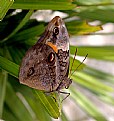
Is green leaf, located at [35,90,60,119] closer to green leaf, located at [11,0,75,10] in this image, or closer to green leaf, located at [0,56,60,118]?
green leaf, located at [0,56,60,118]

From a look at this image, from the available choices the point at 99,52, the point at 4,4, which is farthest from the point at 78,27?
the point at 4,4

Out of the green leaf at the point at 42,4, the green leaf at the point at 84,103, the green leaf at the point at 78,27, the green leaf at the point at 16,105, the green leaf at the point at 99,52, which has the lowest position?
the green leaf at the point at 84,103

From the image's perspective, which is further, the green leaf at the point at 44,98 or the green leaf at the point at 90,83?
the green leaf at the point at 90,83

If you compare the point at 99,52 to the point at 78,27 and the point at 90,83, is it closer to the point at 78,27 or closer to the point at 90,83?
the point at 78,27

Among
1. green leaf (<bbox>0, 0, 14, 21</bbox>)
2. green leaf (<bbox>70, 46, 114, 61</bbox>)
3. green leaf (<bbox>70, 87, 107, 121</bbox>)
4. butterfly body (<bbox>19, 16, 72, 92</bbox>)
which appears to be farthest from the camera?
green leaf (<bbox>70, 87, 107, 121</bbox>)

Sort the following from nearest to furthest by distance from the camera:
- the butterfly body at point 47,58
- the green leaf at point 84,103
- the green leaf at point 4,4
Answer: the green leaf at point 4,4 → the butterfly body at point 47,58 → the green leaf at point 84,103

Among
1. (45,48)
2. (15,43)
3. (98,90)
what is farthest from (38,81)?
(98,90)

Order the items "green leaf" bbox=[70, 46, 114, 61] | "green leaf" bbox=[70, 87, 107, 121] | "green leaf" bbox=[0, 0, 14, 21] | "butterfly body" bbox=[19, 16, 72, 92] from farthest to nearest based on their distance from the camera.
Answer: "green leaf" bbox=[70, 87, 107, 121] → "green leaf" bbox=[70, 46, 114, 61] → "butterfly body" bbox=[19, 16, 72, 92] → "green leaf" bbox=[0, 0, 14, 21]

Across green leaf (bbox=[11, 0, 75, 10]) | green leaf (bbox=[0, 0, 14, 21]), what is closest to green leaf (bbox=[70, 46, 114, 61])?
green leaf (bbox=[11, 0, 75, 10])

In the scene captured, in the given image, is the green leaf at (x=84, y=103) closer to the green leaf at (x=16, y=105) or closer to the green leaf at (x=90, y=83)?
the green leaf at (x=90, y=83)

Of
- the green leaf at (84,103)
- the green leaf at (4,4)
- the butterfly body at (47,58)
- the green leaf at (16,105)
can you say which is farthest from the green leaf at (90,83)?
the green leaf at (4,4)
